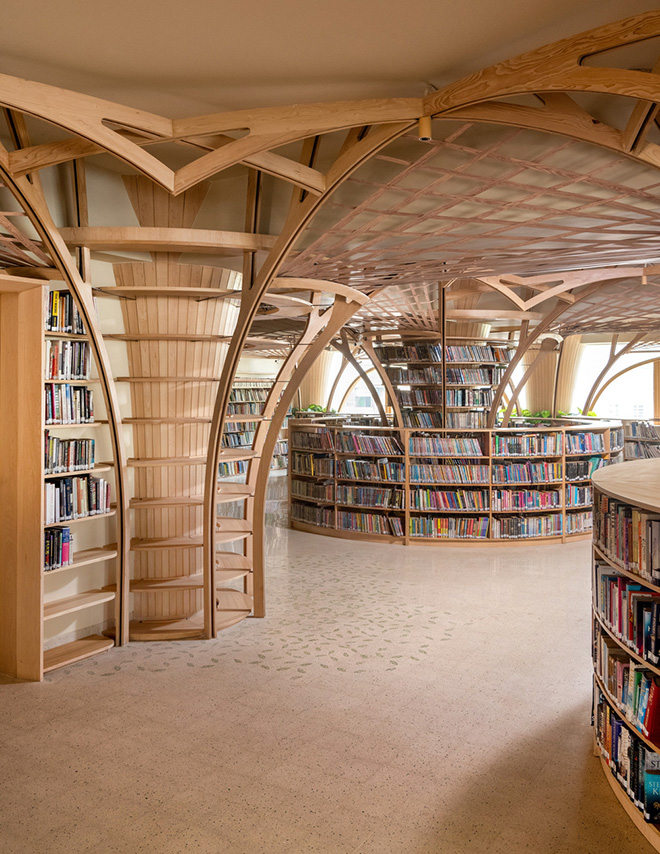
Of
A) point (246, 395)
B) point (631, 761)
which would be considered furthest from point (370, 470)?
point (246, 395)

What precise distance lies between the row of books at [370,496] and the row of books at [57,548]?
4.79m

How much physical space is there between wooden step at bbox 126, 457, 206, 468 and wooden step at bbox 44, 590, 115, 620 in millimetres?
1000

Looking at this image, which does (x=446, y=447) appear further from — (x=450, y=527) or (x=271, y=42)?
(x=271, y=42)

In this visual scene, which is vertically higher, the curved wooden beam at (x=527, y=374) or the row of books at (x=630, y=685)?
the curved wooden beam at (x=527, y=374)

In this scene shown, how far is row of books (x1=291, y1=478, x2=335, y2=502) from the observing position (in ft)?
30.7

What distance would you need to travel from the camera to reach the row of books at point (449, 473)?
8.51 meters

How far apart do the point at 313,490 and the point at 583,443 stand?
374 cm

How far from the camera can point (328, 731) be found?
3.77 m

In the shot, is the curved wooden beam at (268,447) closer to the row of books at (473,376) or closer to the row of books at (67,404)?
the row of books at (67,404)

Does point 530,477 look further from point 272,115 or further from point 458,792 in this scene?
point 272,115

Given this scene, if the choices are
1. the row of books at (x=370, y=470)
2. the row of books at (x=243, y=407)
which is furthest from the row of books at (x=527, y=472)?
the row of books at (x=243, y=407)

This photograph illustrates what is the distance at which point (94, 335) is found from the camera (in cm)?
456

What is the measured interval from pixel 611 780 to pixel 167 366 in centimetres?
414

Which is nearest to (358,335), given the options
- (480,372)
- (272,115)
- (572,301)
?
(480,372)
